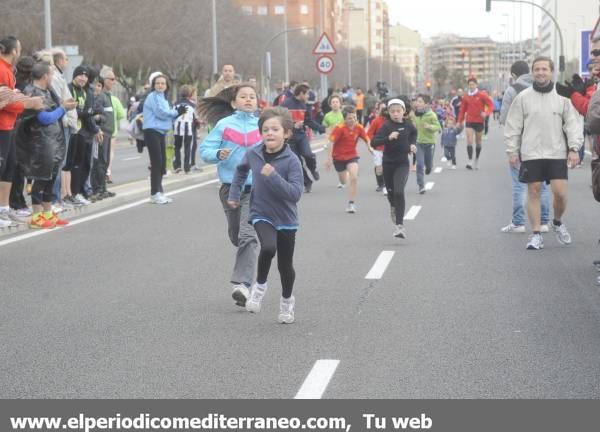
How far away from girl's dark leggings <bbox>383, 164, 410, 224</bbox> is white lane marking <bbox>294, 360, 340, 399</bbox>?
21.3 feet

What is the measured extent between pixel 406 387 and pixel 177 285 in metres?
4.20

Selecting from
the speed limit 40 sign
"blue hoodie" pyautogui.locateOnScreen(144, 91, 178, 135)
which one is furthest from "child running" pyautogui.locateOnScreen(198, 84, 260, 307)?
the speed limit 40 sign

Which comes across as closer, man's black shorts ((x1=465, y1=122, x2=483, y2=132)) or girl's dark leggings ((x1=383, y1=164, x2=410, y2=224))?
girl's dark leggings ((x1=383, y1=164, x2=410, y2=224))

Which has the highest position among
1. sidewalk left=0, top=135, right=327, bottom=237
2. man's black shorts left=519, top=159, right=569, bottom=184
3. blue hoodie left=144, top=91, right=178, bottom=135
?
blue hoodie left=144, top=91, right=178, bottom=135

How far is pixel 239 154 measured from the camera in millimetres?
9367

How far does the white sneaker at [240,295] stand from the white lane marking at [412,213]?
6.97 meters

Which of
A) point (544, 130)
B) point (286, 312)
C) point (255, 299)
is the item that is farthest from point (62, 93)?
point (286, 312)

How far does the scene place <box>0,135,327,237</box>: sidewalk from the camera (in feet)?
53.6

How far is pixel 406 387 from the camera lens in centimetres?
650

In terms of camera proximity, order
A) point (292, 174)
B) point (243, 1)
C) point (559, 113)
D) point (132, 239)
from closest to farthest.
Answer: point (292, 174)
point (559, 113)
point (132, 239)
point (243, 1)

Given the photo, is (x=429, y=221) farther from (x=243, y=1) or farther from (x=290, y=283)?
(x=243, y=1)

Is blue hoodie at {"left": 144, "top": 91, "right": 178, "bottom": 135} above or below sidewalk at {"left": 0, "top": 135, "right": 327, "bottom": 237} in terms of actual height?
above

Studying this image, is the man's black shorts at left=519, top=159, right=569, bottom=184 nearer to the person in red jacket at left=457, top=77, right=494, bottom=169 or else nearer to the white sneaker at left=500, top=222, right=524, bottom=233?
the white sneaker at left=500, top=222, right=524, bottom=233
